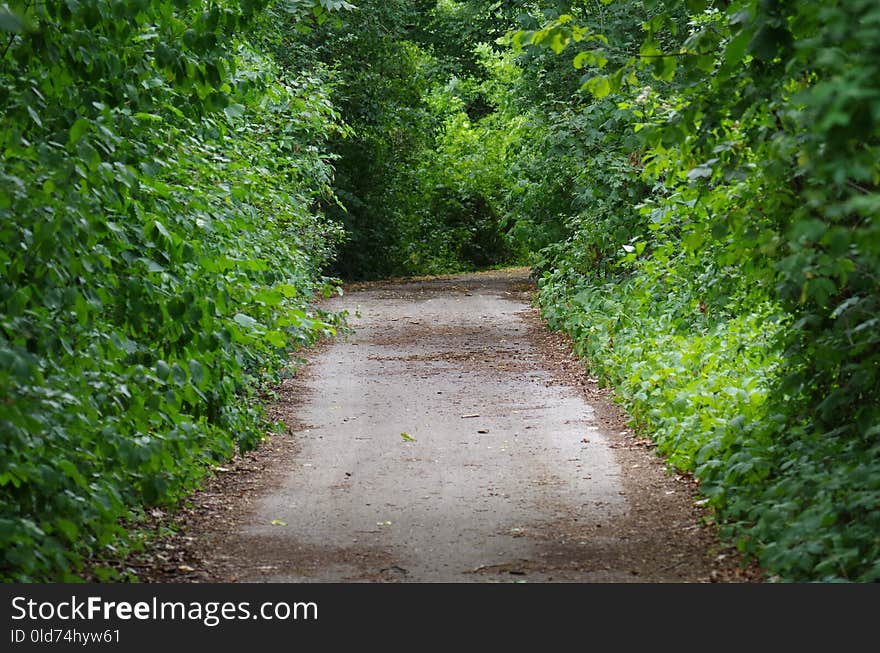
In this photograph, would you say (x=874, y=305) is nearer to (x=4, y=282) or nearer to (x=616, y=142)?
(x=4, y=282)

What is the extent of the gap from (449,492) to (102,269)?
11.7 ft

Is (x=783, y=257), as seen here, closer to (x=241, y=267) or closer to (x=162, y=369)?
(x=162, y=369)

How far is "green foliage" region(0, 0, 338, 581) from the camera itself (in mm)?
5207

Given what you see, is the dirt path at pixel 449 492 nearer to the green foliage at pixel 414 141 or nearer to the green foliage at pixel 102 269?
the green foliage at pixel 102 269

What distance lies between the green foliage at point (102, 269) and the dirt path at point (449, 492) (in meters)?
0.83

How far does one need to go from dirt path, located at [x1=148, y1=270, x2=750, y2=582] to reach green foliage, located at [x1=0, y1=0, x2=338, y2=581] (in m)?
0.83

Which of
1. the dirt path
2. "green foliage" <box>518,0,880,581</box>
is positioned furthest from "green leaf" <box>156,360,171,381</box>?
"green foliage" <box>518,0,880,581</box>

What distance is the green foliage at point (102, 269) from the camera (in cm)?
521

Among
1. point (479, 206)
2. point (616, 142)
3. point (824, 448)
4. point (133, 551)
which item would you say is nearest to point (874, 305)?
point (824, 448)

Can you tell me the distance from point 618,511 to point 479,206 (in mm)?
29595

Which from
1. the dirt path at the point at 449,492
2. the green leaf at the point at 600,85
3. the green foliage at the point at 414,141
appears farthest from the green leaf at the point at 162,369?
the green foliage at the point at 414,141

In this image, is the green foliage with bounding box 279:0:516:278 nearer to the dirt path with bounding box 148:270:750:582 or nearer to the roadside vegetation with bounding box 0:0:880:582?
the dirt path with bounding box 148:270:750:582

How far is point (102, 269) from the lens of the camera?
616 cm

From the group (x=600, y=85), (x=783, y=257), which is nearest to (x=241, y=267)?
(x=600, y=85)
